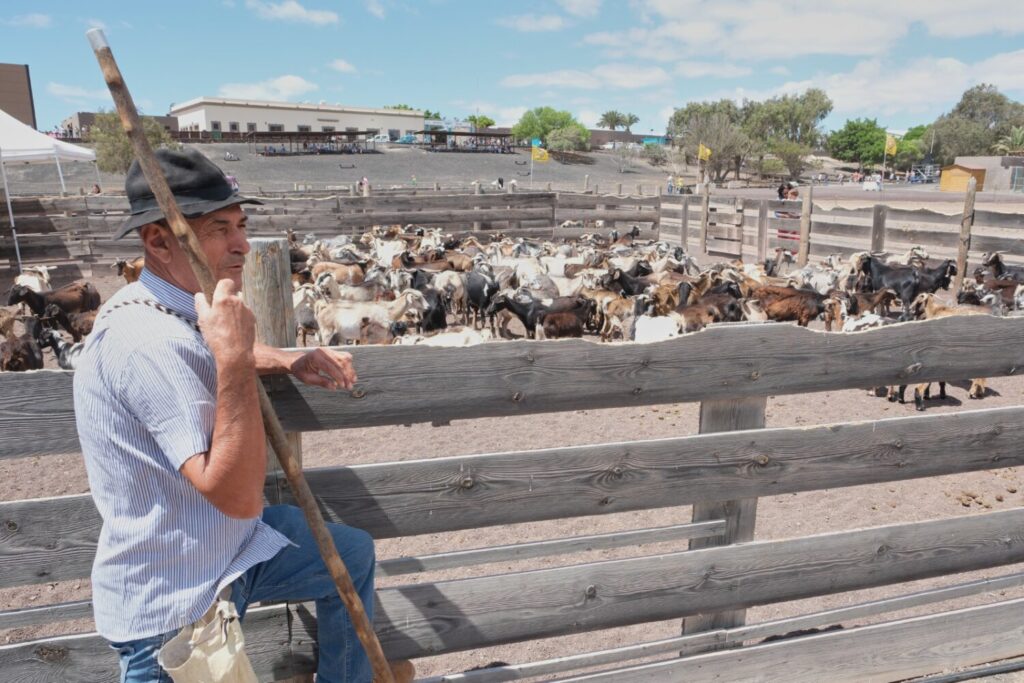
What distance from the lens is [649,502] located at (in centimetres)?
270

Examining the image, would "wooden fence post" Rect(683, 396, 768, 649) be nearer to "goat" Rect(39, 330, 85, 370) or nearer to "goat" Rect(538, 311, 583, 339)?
"goat" Rect(39, 330, 85, 370)

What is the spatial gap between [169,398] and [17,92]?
77.7 metres

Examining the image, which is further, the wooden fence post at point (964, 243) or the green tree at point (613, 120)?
the green tree at point (613, 120)

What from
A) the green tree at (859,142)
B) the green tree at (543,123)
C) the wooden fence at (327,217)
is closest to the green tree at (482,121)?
the green tree at (543,123)

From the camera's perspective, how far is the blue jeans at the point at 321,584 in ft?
6.58

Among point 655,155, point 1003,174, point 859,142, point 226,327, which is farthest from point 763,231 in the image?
point 859,142

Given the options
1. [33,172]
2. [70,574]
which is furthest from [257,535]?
[33,172]

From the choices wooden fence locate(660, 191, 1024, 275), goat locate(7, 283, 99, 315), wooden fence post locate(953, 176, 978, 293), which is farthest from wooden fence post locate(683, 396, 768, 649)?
wooden fence locate(660, 191, 1024, 275)

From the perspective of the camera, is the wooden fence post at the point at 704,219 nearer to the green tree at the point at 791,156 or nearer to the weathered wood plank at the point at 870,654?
the weathered wood plank at the point at 870,654

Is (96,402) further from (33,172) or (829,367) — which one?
(33,172)

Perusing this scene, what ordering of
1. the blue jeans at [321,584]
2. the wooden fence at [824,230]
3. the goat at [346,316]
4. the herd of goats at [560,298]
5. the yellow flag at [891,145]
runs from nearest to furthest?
the blue jeans at [321,584]
the herd of goats at [560,298]
the goat at [346,316]
the wooden fence at [824,230]
the yellow flag at [891,145]

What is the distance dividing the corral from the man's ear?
2.01ft

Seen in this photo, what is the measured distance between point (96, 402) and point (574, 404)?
1.51 meters

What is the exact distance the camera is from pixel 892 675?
10.5ft
